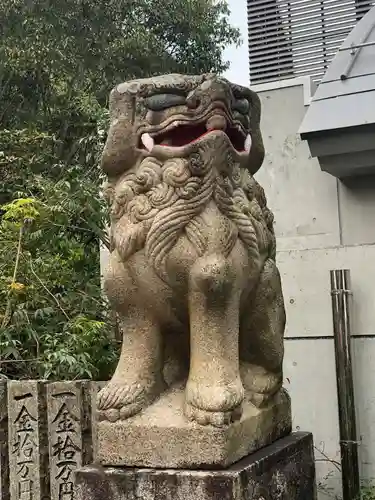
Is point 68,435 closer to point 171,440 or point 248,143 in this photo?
point 171,440

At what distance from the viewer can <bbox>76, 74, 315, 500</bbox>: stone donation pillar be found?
2068mm

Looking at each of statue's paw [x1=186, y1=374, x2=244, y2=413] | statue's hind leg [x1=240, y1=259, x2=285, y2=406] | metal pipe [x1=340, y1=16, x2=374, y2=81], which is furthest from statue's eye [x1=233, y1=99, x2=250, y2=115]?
metal pipe [x1=340, y1=16, x2=374, y2=81]

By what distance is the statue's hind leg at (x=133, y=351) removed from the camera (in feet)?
7.18

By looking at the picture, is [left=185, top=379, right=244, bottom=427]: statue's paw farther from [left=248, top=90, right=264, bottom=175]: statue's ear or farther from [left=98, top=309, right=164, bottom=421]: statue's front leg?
[left=248, top=90, right=264, bottom=175]: statue's ear

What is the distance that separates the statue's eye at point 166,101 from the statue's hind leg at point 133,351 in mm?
562

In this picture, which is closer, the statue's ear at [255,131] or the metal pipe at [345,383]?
the statue's ear at [255,131]

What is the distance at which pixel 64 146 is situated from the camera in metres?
9.62

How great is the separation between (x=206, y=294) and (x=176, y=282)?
0.12 meters

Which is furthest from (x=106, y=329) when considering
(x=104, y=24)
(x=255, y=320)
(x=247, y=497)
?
(x=104, y=24)

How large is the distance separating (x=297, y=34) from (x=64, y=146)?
488 cm

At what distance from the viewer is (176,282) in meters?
2.18

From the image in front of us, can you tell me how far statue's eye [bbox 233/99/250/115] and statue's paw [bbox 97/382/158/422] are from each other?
108 centimetres

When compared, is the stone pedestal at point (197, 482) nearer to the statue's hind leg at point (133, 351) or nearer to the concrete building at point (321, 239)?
the statue's hind leg at point (133, 351)

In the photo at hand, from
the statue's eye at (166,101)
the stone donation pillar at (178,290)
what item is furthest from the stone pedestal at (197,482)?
the statue's eye at (166,101)
